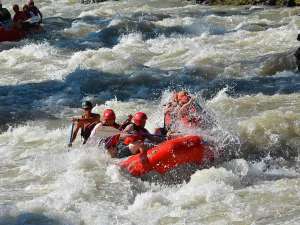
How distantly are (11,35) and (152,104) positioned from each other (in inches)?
332

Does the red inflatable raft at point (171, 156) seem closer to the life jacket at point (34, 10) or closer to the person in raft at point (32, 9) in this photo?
the person in raft at point (32, 9)

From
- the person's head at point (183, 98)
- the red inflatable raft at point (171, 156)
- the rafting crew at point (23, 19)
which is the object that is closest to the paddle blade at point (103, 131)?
the red inflatable raft at point (171, 156)

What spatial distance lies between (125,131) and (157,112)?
9.36 ft

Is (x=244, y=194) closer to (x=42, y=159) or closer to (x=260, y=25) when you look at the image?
(x=42, y=159)

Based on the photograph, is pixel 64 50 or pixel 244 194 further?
pixel 64 50

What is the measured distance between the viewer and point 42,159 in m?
10.5

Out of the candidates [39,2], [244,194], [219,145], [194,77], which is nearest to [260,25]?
[194,77]

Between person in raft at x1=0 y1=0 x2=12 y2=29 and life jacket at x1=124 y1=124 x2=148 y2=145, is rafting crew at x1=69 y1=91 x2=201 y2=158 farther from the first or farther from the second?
person in raft at x1=0 y1=0 x2=12 y2=29

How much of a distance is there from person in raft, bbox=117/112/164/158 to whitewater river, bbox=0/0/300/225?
262 mm

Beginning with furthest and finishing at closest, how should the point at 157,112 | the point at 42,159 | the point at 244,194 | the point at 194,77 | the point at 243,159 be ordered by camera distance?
the point at 194,77
the point at 157,112
the point at 42,159
the point at 243,159
the point at 244,194

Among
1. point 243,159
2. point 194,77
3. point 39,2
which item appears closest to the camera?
point 243,159

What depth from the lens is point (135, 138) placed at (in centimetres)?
970

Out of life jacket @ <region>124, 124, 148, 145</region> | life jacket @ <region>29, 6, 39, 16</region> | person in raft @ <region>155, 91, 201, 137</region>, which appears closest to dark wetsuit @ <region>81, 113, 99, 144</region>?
life jacket @ <region>124, 124, 148, 145</region>

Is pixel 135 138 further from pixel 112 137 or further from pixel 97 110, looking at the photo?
pixel 97 110
